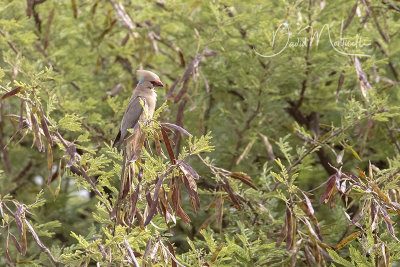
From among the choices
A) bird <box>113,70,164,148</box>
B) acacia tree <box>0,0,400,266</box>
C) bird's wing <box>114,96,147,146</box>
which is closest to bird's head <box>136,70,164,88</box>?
bird <box>113,70,164,148</box>

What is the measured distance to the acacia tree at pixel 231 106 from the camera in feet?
10.9

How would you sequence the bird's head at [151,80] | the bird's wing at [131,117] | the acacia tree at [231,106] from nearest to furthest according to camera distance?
1. the bird's wing at [131,117]
2. the bird's head at [151,80]
3. the acacia tree at [231,106]

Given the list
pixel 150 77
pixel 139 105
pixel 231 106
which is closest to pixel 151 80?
pixel 150 77

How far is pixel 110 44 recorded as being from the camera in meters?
4.79

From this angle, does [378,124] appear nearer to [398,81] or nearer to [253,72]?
[398,81]

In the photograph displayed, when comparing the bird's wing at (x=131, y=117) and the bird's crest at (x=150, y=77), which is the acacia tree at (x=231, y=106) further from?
the bird's crest at (x=150, y=77)

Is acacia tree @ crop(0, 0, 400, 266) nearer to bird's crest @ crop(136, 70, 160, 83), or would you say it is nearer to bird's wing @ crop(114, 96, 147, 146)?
bird's wing @ crop(114, 96, 147, 146)

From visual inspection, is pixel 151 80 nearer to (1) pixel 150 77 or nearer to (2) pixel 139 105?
(1) pixel 150 77

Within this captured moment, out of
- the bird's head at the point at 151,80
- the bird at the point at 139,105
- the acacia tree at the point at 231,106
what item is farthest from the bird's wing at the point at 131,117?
the acacia tree at the point at 231,106

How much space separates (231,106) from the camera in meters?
4.60

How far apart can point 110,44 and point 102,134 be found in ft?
3.52

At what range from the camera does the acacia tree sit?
10.9 feet

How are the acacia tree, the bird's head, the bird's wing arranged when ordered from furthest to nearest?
1. the acacia tree
2. the bird's head
3. the bird's wing

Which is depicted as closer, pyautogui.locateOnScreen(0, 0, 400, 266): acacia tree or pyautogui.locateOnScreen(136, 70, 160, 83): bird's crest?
pyautogui.locateOnScreen(136, 70, 160, 83): bird's crest
